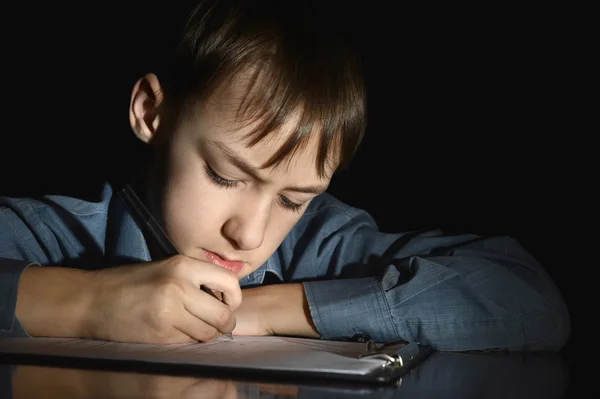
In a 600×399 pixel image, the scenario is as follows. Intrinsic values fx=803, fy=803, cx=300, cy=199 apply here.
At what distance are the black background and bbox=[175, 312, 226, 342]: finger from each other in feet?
2.51

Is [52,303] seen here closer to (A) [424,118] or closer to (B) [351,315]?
(B) [351,315]

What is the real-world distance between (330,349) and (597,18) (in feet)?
3.33

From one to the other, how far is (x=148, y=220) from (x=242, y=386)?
57 cm

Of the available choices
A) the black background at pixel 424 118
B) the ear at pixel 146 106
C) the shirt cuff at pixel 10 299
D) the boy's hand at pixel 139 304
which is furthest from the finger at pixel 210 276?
the black background at pixel 424 118

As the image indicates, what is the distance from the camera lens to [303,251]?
1445mm

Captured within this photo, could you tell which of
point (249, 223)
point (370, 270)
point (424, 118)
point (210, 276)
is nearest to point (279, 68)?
point (249, 223)

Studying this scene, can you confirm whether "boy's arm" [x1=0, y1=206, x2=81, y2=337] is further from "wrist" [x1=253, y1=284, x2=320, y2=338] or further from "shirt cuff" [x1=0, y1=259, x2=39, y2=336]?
"wrist" [x1=253, y1=284, x2=320, y2=338]

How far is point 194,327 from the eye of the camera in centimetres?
96

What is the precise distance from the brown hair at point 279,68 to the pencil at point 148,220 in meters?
0.19

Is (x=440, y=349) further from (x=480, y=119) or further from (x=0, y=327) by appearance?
(x=480, y=119)

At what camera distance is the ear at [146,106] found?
124 centimetres

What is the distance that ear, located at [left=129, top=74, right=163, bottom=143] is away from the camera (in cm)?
124

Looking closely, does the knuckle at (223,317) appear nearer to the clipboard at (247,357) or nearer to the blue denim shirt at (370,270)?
the clipboard at (247,357)

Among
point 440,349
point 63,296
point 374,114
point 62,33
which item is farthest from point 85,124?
point 440,349
